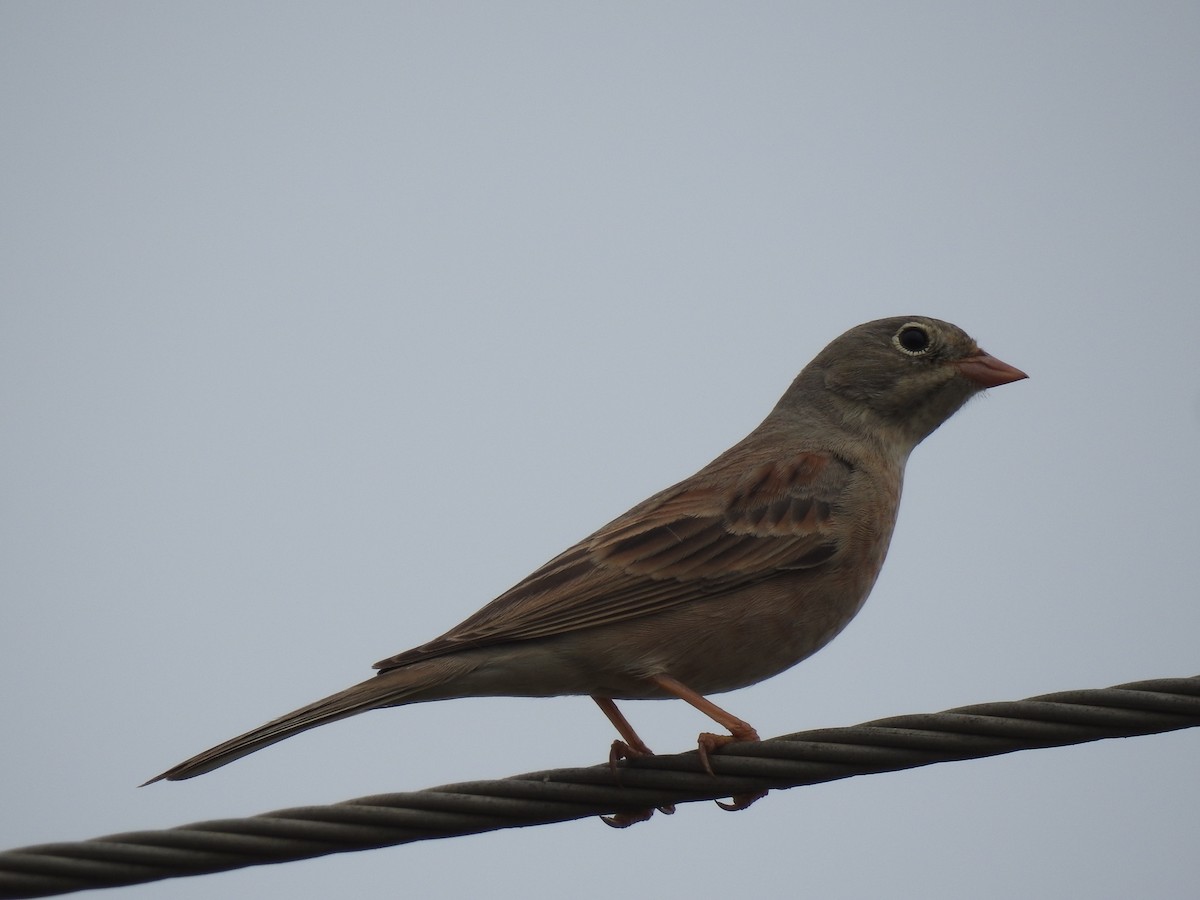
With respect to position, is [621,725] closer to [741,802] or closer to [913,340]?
[741,802]

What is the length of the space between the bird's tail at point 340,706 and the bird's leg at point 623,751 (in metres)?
0.84

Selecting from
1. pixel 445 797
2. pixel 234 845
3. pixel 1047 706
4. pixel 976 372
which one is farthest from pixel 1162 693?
pixel 976 372

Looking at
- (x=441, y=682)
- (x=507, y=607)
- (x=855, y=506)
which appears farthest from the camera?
(x=855, y=506)

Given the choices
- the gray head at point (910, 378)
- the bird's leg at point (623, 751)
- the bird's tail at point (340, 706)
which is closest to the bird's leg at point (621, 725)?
the bird's leg at point (623, 751)

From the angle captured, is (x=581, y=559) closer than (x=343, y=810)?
No

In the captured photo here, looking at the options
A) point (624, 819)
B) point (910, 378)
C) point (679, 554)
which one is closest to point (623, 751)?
point (624, 819)

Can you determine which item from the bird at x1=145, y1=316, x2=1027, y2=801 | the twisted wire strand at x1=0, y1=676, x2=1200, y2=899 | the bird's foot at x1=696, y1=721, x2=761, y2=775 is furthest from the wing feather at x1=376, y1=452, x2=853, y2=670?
the twisted wire strand at x1=0, y1=676, x2=1200, y2=899

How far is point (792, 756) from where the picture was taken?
4.53 metres

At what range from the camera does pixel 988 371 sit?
7969 mm

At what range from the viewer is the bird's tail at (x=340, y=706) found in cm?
501

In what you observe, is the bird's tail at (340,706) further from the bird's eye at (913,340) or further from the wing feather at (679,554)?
the bird's eye at (913,340)

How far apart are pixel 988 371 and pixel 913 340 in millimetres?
498

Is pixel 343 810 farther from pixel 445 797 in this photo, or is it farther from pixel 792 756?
pixel 792 756

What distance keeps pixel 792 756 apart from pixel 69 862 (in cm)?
228
